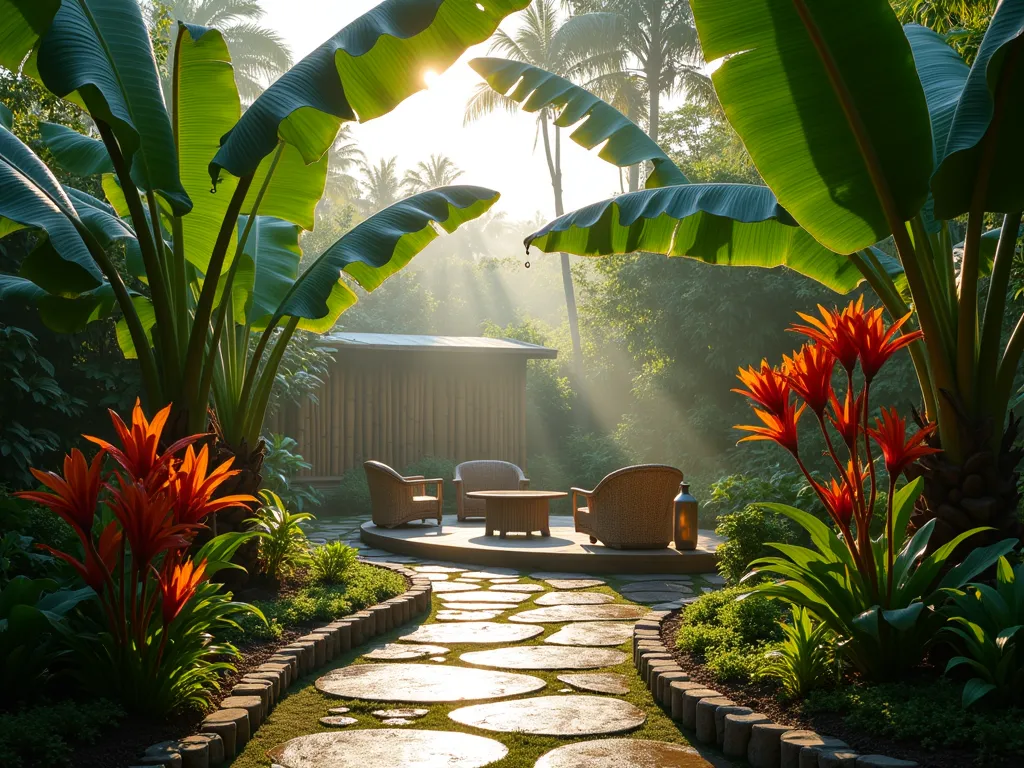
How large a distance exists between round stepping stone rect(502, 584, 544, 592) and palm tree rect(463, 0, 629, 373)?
675 inches

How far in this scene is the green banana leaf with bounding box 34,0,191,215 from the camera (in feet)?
12.9

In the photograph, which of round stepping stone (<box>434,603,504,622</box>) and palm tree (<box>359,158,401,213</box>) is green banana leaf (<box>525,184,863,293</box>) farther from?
palm tree (<box>359,158,401,213</box>)

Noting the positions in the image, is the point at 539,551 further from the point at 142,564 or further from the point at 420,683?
the point at 142,564

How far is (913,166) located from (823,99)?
1.60 feet

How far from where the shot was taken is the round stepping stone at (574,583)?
7.68 metres

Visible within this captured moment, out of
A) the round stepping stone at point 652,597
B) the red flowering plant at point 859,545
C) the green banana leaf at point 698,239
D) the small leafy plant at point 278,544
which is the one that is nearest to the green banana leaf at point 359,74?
the green banana leaf at point 698,239

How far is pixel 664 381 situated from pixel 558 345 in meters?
10.3

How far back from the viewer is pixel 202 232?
6113 millimetres

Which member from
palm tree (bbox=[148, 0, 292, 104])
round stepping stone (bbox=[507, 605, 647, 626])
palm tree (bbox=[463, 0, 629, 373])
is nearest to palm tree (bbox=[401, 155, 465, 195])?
palm tree (bbox=[148, 0, 292, 104])

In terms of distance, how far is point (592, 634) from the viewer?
583cm

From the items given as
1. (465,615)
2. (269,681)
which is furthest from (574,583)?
(269,681)

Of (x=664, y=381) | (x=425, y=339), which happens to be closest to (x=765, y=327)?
(x=664, y=381)

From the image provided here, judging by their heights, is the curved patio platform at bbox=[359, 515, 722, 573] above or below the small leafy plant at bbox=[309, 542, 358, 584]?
below

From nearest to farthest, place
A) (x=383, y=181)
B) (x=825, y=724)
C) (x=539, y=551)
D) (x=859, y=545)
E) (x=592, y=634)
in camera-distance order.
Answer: (x=825, y=724) < (x=859, y=545) < (x=592, y=634) < (x=539, y=551) < (x=383, y=181)
